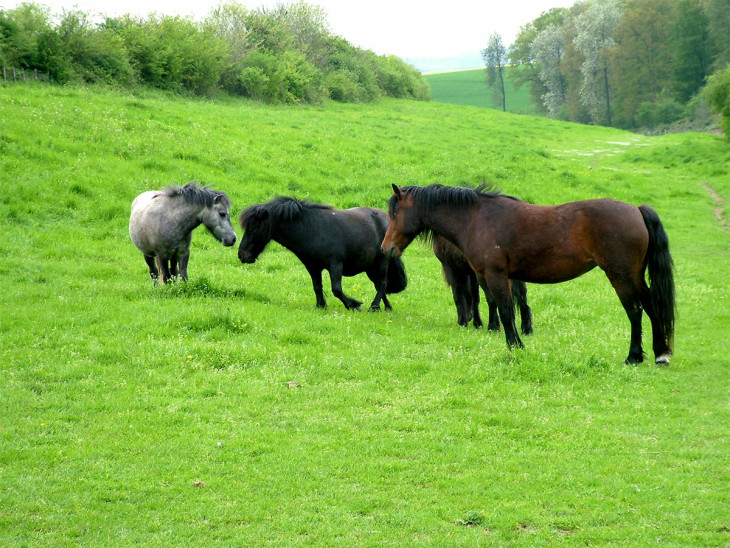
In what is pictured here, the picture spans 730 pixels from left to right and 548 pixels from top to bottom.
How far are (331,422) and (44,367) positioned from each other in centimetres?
415

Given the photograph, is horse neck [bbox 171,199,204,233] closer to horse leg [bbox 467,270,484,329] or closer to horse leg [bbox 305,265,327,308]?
horse leg [bbox 305,265,327,308]

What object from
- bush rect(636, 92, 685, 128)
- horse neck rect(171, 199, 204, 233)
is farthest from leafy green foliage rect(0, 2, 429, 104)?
bush rect(636, 92, 685, 128)

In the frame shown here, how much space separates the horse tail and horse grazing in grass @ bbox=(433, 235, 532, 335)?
2838 mm

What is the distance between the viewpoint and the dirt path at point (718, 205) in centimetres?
2560

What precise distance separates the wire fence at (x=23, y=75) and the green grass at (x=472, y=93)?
98580 mm

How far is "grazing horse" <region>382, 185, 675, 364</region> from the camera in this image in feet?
33.4

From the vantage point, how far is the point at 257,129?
30.8m

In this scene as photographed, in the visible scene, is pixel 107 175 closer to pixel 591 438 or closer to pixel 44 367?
pixel 44 367

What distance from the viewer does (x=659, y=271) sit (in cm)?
1033

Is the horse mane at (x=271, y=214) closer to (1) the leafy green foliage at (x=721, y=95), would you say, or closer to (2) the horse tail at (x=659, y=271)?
(2) the horse tail at (x=659, y=271)

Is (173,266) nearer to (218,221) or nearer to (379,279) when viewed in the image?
(218,221)

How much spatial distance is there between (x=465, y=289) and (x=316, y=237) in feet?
10.1

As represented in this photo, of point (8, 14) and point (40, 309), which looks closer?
point (40, 309)

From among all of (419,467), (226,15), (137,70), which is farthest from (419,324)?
(226,15)
